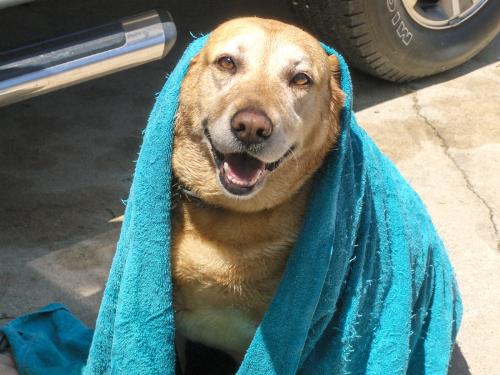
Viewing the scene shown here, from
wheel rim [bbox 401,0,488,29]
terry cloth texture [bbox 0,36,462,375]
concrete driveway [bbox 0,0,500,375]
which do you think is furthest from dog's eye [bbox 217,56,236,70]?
wheel rim [bbox 401,0,488,29]

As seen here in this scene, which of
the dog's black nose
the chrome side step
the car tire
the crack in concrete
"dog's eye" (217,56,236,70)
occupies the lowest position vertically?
the crack in concrete

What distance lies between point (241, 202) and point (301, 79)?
1.22 feet

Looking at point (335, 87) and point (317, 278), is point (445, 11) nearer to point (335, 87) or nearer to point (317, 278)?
point (335, 87)

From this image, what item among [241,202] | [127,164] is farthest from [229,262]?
[127,164]

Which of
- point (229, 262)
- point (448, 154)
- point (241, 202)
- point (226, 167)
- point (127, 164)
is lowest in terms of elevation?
point (448, 154)

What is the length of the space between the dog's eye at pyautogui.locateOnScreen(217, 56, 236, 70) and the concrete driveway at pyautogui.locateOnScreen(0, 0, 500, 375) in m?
1.16

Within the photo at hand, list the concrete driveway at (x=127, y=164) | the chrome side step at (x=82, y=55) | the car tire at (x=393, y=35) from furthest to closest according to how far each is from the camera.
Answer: the car tire at (x=393, y=35) < the concrete driveway at (x=127, y=164) < the chrome side step at (x=82, y=55)

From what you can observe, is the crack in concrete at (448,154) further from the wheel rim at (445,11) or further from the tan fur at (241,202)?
the tan fur at (241,202)

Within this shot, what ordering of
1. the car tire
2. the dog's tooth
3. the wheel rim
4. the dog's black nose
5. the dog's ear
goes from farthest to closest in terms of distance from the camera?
the wheel rim
the car tire
the dog's ear
the dog's tooth
the dog's black nose

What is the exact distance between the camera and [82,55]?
272cm

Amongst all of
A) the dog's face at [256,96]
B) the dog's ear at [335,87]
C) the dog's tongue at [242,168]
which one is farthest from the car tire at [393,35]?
the dog's tongue at [242,168]

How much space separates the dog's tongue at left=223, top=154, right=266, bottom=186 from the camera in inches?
91.3

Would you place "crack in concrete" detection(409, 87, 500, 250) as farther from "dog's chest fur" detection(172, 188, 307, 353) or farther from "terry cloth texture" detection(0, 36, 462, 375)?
"dog's chest fur" detection(172, 188, 307, 353)

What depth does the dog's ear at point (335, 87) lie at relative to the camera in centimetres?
246
